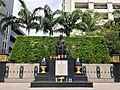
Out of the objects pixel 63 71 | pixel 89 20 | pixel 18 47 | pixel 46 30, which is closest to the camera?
pixel 63 71

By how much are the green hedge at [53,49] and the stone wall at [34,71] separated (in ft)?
4.05

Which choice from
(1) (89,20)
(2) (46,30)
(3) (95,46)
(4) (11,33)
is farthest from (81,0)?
(3) (95,46)

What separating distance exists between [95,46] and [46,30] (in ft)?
25.8

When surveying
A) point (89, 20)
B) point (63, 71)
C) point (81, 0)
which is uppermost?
point (81, 0)

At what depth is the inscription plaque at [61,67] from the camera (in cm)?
1302

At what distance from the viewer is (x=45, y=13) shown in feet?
83.4

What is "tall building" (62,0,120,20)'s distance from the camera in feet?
158

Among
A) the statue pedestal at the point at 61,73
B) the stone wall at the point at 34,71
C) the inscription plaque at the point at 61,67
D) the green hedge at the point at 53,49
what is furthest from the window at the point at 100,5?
the inscription plaque at the point at 61,67

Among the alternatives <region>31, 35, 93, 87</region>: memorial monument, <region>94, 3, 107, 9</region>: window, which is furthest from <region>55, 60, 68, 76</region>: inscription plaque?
<region>94, 3, 107, 9</region>: window

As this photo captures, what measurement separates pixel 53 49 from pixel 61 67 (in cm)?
525

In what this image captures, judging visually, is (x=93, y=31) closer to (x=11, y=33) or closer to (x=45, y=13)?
(x=45, y=13)

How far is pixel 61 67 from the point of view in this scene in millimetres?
13250

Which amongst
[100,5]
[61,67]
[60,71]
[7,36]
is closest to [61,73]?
[60,71]

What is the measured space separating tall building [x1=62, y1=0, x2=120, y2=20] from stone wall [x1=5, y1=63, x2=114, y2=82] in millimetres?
32503
